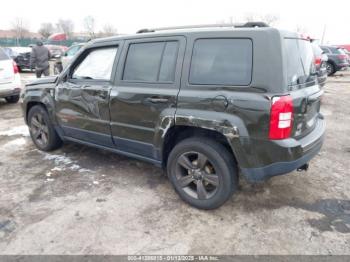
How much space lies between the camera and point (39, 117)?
4684 mm

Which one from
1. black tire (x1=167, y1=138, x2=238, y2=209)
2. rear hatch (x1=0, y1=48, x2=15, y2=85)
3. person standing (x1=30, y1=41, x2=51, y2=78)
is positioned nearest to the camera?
black tire (x1=167, y1=138, x2=238, y2=209)

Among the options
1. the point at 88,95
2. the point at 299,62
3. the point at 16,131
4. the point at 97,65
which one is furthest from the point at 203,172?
the point at 16,131

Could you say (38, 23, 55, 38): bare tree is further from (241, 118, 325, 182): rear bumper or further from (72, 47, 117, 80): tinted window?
(241, 118, 325, 182): rear bumper

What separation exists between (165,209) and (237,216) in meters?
0.76

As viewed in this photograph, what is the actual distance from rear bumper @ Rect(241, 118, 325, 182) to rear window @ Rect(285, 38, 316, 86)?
0.55m

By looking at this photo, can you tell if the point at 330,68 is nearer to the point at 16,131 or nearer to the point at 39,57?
the point at 39,57

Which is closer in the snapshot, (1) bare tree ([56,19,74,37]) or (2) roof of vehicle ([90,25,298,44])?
(2) roof of vehicle ([90,25,298,44])

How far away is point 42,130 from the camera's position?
475 cm

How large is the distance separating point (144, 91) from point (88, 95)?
966mm

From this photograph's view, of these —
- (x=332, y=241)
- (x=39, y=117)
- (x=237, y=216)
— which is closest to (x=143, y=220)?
(x=237, y=216)

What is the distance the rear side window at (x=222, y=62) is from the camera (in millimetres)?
2639

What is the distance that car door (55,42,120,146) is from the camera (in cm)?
365

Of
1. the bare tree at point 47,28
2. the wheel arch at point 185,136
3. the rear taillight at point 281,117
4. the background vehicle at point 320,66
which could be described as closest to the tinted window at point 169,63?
the wheel arch at point 185,136

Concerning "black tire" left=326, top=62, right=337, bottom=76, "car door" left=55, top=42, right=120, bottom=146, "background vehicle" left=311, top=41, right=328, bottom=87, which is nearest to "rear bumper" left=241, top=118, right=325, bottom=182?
"background vehicle" left=311, top=41, right=328, bottom=87
